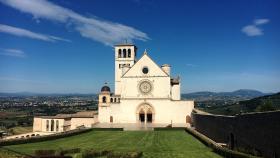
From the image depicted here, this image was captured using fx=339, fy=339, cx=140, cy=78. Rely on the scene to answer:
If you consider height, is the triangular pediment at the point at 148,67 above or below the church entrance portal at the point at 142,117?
above

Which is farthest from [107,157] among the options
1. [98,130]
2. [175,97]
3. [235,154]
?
[175,97]

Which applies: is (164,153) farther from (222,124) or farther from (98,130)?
(98,130)

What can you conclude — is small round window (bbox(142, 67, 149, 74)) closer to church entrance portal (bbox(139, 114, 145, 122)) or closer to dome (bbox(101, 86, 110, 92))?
dome (bbox(101, 86, 110, 92))

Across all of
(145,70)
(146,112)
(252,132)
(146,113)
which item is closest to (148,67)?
(145,70)

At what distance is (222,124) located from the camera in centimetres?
2814

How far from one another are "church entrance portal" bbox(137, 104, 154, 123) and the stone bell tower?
6.39m

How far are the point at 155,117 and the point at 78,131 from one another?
16252 millimetres

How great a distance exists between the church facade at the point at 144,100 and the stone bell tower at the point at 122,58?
361 centimetres

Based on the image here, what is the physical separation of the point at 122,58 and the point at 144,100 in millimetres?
9730

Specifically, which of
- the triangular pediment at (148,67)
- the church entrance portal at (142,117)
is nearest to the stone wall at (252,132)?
the triangular pediment at (148,67)

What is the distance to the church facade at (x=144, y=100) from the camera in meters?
53.1

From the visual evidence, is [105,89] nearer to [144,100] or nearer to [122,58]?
[144,100]

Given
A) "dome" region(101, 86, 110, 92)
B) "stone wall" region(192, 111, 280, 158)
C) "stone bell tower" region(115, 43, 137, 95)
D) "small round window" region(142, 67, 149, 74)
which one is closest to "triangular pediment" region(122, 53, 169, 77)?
"small round window" region(142, 67, 149, 74)

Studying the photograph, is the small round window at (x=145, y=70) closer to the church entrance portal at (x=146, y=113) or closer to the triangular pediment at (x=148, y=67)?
the triangular pediment at (x=148, y=67)
